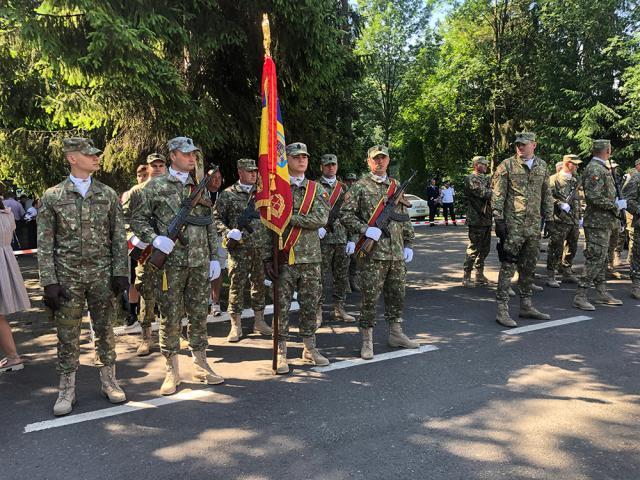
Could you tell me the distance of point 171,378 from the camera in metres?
4.75

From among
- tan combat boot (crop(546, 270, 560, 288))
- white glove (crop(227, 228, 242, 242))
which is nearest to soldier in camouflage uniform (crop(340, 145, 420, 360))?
white glove (crop(227, 228, 242, 242))

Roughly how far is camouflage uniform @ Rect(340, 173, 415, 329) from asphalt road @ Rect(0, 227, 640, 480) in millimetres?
638

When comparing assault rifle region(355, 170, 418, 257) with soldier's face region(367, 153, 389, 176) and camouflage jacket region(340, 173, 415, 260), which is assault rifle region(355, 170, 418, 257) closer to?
camouflage jacket region(340, 173, 415, 260)

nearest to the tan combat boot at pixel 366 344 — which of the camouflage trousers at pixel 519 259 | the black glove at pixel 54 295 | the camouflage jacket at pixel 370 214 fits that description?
the camouflage jacket at pixel 370 214

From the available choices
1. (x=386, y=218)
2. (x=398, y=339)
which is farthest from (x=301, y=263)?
(x=398, y=339)

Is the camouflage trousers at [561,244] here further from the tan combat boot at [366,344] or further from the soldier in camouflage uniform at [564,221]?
the tan combat boot at [366,344]

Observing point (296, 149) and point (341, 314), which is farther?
point (341, 314)

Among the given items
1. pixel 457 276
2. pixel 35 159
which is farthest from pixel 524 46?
pixel 35 159

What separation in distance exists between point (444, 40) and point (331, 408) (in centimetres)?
3487

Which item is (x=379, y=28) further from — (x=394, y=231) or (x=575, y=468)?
(x=575, y=468)

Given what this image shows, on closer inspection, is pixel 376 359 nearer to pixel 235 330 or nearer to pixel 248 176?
pixel 235 330

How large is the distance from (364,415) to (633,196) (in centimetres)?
659

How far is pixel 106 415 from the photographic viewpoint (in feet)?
13.9

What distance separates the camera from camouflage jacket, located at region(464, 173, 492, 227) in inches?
350
